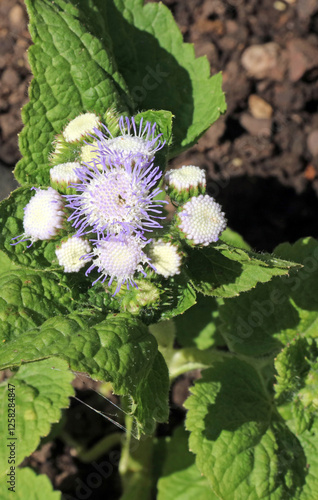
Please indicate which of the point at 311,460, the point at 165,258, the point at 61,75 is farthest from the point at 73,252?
the point at 311,460

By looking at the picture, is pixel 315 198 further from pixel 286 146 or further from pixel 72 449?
pixel 72 449

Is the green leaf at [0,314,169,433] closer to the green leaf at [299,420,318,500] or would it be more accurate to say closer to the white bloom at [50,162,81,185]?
the white bloom at [50,162,81,185]

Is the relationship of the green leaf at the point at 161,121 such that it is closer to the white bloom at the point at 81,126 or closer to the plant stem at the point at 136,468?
the white bloom at the point at 81,126

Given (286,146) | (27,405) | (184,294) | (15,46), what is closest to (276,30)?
(286,146)

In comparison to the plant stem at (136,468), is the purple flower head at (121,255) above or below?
above

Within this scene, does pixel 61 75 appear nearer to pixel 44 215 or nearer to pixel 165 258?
pixel 44 215

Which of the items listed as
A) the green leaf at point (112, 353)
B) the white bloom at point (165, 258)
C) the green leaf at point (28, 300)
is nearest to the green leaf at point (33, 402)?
the green leaf at point (28, 300)

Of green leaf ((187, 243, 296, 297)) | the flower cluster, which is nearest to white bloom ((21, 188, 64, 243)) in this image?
the flower cluster
